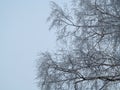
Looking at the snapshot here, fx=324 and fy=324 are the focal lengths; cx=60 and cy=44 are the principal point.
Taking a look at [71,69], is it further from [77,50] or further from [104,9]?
[104,9]

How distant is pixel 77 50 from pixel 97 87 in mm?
914

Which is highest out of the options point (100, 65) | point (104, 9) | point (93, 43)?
point (104, 9)

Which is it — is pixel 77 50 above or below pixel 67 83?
above

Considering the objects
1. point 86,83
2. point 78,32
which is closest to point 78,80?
point 86,83

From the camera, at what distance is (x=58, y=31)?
7.99m

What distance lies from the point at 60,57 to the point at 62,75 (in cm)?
43

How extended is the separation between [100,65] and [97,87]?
49cm

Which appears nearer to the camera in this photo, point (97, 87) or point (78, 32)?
point (97, 87)

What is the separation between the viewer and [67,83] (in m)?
7.02

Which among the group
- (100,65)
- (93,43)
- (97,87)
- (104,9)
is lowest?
(97,87)

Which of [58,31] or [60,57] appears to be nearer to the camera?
[60,57]

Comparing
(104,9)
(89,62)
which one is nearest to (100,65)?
(89,62)

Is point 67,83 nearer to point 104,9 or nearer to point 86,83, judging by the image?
point 86,83

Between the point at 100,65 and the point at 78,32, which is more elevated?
the point at 78,32
